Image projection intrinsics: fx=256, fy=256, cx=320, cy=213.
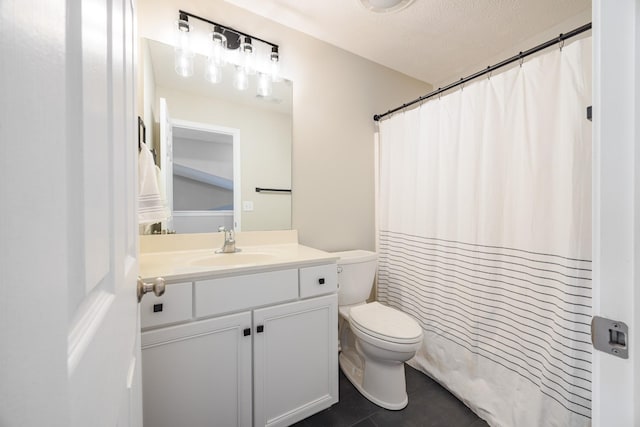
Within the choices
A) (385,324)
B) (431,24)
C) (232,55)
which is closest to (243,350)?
(385,324)

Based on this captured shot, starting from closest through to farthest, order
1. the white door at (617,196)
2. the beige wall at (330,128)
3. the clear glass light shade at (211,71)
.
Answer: the white door at (617,196), the clear glass light shade at (211,71), the beige wall at (330,128)

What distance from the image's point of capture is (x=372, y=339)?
142cm

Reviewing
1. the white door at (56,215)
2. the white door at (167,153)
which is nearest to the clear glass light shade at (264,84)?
the white door at (167,153)

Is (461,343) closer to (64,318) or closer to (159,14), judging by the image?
(64,318)

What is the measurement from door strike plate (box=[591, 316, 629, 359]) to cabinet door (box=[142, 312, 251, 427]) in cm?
110

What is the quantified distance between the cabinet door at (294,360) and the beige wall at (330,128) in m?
0.67

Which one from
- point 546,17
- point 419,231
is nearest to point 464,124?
point 419,231

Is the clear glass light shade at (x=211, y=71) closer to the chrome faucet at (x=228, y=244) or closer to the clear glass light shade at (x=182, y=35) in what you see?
the clear glass light shade at (x=182, y=35)

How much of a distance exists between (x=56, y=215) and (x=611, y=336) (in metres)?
0.84

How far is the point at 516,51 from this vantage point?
6.17 feet

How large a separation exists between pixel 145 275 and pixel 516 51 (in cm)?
271

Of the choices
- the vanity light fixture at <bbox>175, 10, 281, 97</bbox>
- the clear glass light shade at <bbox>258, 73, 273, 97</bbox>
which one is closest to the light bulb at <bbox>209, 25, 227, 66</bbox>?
the vanity light fixture at <bbox>175, 10, 281, 97</bbox>

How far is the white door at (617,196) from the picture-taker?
459 mm

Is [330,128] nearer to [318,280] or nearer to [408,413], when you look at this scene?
[318,280]
